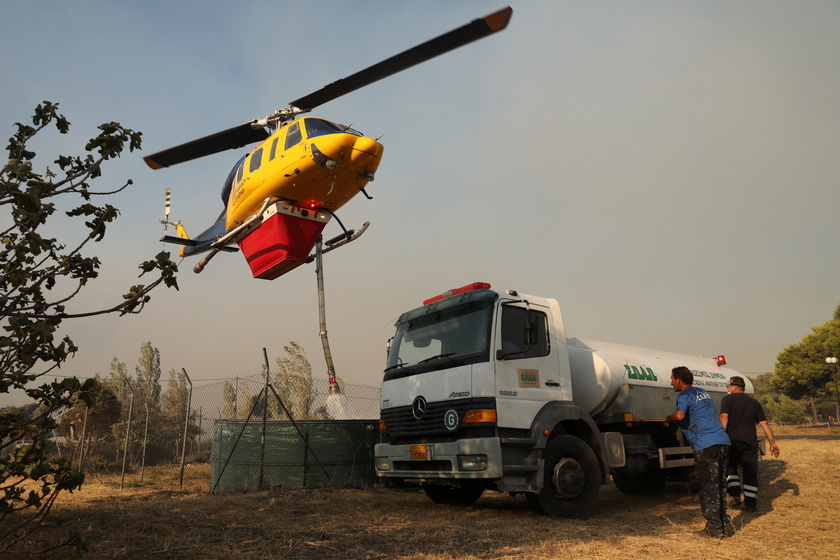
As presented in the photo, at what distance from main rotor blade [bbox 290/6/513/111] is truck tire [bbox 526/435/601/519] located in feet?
24.2

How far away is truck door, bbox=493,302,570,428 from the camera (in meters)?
7.58

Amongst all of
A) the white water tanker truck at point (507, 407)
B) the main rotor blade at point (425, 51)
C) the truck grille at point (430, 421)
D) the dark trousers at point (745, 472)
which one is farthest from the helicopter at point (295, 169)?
the dark trousers at point (745, 472)

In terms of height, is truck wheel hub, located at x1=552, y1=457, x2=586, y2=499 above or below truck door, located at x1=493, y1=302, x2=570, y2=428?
below

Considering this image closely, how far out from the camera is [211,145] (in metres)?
15.5

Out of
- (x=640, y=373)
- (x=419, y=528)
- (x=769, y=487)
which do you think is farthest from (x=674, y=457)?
(x=419, y=528)

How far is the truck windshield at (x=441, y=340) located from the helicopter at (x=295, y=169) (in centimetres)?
509

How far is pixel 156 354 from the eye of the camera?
4650cm

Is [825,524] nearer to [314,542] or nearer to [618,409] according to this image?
[618,409]

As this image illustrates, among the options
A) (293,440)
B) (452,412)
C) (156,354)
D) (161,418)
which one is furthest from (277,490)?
(156,354)

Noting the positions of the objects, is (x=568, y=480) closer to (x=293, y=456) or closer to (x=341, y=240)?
(x=293, y=456)

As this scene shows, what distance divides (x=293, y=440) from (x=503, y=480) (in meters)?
5.21

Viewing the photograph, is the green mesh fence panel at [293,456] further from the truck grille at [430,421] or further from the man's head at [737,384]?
the man's head at [737,384]

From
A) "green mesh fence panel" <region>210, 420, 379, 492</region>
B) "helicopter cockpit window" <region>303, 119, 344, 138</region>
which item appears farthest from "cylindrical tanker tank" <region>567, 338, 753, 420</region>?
"helicopter cockpit window" <region>303, 119, 344, 138</region>

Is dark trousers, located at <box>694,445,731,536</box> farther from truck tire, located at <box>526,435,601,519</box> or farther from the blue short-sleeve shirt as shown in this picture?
truck tire, located at <box>526,435,601,519</box>
